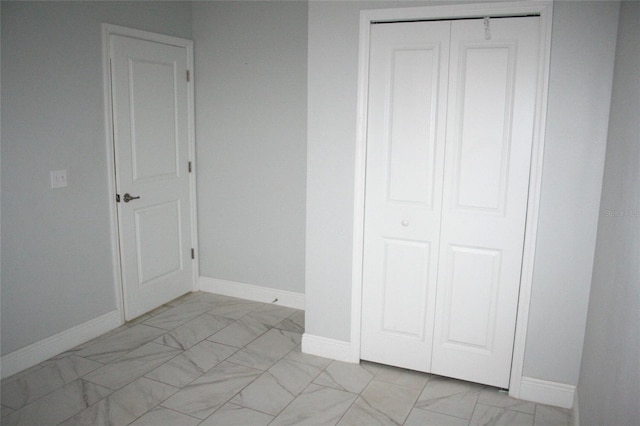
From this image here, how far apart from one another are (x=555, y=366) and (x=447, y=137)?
1.34 metres

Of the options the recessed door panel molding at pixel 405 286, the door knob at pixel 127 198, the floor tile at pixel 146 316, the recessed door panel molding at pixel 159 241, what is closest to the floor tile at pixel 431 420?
the recessed door panel molding at pixel 405 286

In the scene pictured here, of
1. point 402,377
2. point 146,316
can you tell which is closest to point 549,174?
point 402,377

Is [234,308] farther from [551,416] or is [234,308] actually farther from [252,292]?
[551,416]

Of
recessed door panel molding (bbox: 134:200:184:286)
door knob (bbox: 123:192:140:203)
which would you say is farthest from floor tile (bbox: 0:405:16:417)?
door knob (bbox: 123:192:140:203)

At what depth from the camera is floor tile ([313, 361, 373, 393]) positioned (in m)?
2.98

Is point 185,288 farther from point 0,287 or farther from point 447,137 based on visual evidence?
point 447,137

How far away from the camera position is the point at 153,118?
385 cm

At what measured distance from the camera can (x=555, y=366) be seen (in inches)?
110

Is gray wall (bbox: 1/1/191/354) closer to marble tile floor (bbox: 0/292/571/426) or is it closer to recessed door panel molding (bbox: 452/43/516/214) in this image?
marble tile floor (bbox: 0/292/571/426)

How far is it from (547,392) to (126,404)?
7.31 ft

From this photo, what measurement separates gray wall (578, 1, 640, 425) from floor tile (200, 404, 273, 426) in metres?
1.49

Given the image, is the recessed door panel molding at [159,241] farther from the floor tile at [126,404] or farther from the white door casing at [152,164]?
the floor tile at [126,404]

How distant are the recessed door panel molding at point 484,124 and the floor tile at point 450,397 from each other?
102cm

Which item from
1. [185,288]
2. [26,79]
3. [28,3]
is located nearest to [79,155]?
[26,79]
